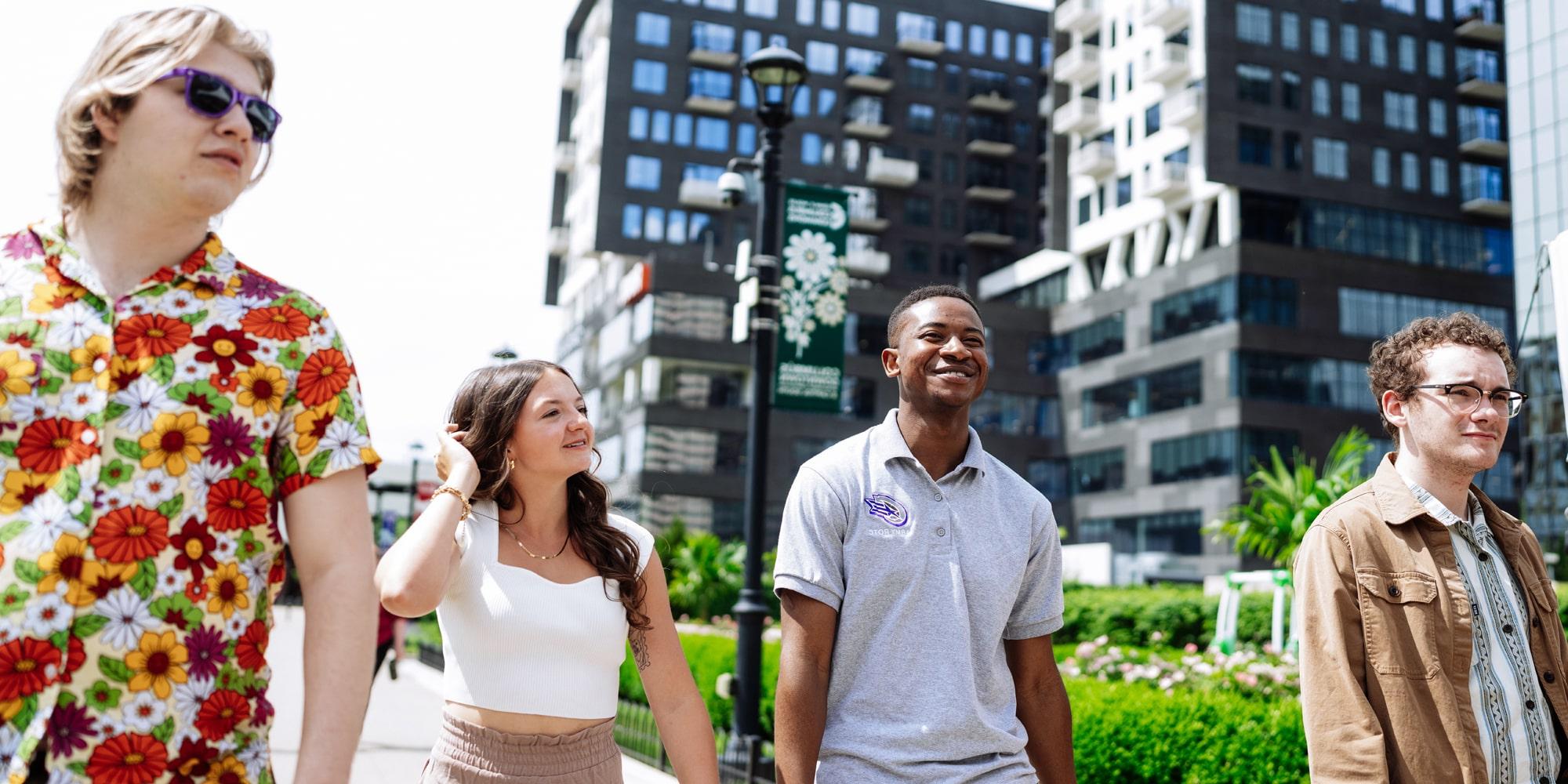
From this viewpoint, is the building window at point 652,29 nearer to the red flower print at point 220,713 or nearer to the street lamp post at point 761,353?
the street lamp post at point 761,353

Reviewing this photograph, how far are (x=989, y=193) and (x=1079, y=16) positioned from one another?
1373cm

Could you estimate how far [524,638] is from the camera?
12.4 ft

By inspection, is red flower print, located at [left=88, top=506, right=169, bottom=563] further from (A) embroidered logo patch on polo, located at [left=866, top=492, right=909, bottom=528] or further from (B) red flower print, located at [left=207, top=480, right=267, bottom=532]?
(A) embroidered logo patch on polo, located at [left=866, top=492, right=909, bottom=528]

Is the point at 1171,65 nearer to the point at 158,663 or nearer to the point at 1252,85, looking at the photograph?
the point at 1252,85

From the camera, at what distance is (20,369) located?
7.27 feet

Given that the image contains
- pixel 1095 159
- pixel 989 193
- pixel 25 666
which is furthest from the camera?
pixel 989 193

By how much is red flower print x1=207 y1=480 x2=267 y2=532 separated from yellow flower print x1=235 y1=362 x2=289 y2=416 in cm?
13

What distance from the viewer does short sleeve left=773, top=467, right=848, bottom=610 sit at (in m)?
3.83

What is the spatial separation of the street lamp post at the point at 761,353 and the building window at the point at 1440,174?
56168 millimetres

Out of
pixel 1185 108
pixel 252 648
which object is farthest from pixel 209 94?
pixel 1185 108

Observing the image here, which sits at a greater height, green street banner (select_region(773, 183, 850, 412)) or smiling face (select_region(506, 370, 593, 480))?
green street banner (select_region(773, 183, 850, 412))

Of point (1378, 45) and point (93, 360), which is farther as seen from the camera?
point (1378, 45)

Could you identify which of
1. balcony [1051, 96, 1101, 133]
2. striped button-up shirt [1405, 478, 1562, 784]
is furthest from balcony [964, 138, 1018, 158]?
striped button-up shirt [1405, 478, 1562, 784]

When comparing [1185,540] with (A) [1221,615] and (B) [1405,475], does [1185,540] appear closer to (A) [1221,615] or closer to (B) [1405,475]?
(A) [1221,615]
